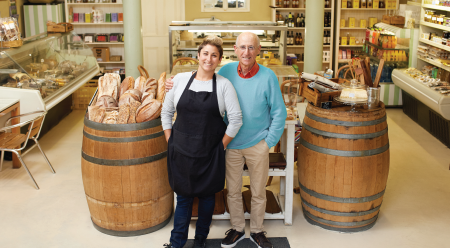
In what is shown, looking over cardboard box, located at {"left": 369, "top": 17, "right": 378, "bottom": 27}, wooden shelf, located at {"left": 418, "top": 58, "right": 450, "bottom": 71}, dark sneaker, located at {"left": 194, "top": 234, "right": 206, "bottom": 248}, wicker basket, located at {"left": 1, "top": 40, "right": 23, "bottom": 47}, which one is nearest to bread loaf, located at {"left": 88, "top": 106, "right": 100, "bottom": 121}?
dark sneaker, located at {"left": 194, "top": 234, "right": 206, "bottom": 248}

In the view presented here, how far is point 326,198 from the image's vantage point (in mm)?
3516

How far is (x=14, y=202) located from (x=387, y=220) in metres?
3.31

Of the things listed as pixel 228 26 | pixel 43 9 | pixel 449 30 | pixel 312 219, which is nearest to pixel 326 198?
pixel 312 219

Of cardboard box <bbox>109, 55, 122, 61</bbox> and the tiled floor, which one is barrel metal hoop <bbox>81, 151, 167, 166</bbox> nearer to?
the tiled floor

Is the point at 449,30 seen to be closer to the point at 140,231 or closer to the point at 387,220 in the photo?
the point at 387,220

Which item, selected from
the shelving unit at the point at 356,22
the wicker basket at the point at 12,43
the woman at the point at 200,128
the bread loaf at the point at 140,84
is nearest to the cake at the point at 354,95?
the woman at the point at 200,128

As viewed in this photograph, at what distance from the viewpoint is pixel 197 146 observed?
299cm

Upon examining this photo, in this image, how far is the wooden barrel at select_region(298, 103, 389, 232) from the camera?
10.9 feet

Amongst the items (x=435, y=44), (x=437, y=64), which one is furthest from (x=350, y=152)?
(x=435, y=44)

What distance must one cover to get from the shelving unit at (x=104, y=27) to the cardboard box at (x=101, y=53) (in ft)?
0.30

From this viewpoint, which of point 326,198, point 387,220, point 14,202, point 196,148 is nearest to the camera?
point 196,148

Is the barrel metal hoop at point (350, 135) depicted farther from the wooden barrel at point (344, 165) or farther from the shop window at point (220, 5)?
the shop window at point (220, 5)

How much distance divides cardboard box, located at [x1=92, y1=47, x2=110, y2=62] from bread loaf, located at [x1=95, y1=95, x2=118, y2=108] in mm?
5727

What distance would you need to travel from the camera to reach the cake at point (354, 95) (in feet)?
11.2
